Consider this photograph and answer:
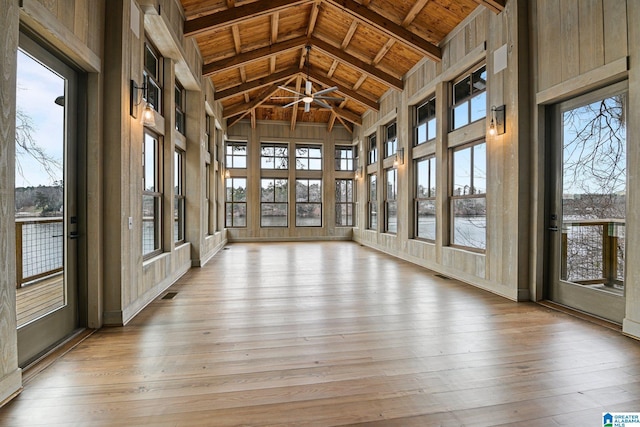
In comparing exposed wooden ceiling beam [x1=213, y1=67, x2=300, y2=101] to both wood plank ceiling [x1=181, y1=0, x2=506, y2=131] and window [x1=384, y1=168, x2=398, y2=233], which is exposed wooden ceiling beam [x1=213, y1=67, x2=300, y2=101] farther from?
window [x1=384, y1=168, x2=398, y2=233]

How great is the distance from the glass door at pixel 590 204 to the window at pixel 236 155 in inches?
361

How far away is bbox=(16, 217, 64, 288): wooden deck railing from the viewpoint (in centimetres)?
242

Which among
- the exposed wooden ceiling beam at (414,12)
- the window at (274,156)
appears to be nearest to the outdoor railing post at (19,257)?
the exposed wooden ceiling beam at (414,12)

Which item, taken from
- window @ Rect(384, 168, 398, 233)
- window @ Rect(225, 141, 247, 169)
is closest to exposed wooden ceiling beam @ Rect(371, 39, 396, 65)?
window @ Rect(384, 168, 398, 233)

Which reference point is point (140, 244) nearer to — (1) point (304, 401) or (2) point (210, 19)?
(1) point (304, 401)

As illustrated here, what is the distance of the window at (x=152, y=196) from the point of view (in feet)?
14.5

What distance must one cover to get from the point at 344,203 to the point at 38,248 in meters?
9.91

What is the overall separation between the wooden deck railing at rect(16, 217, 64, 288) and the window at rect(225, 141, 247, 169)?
8.55m

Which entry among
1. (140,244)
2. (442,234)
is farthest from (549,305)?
(140,244)

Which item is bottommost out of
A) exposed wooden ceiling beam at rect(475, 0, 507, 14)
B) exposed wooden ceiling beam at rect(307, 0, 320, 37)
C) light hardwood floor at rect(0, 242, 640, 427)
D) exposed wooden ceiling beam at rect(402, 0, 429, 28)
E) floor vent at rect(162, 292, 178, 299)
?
light hardwood floor at rect(0, 242, 640, 427)

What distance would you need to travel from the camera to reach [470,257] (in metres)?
5.17

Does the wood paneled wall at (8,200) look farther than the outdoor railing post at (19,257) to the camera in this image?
No

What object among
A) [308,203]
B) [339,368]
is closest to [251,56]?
[308,203]

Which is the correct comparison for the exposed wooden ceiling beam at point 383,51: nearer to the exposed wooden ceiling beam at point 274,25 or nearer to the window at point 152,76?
the exposed wooden ceiling beam at point 274,25
